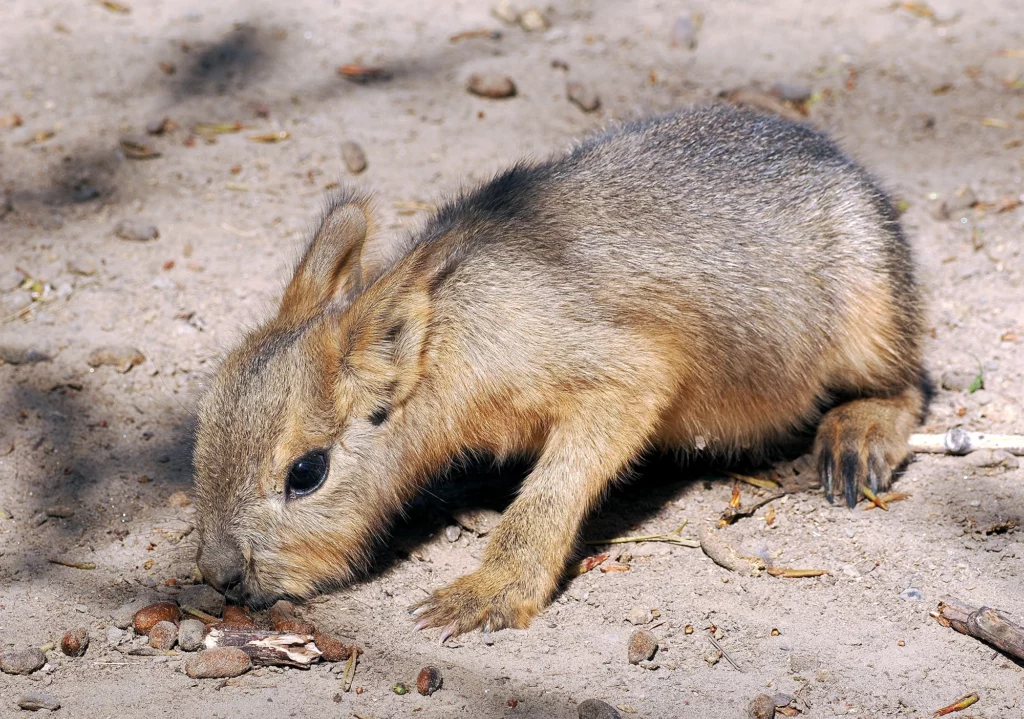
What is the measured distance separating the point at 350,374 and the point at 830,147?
7.93 ft

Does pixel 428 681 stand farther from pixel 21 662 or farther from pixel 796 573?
pixel 796 573

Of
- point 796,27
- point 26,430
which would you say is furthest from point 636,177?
point 796,27

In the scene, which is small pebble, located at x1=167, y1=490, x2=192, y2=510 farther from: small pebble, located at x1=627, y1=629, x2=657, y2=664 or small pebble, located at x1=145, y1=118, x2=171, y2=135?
small pebble, located at x1=145, y1=118, x2=171, y2=135

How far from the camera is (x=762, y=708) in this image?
302 centimetres

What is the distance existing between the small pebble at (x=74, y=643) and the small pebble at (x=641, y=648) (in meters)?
1.65

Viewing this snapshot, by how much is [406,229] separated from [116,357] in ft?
4.66

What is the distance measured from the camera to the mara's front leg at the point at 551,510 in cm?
353

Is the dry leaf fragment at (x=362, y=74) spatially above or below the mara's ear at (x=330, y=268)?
below

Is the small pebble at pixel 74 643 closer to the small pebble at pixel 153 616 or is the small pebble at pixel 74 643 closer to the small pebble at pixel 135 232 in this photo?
the small pebble at pixel 153 616

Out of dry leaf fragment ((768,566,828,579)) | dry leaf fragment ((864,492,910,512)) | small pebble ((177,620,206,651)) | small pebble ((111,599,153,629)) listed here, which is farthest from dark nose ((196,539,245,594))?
dry leaf fragment ((864,492,910,512))

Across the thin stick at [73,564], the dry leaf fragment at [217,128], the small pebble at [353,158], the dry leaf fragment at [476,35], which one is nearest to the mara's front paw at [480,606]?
the thin stick at [73,564]

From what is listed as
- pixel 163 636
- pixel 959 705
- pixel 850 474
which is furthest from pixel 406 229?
pixel 959 705

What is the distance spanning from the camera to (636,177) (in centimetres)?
409

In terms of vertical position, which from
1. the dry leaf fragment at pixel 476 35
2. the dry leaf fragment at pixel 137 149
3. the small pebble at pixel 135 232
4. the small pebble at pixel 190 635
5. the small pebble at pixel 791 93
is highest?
the small pebble at pixel 791 93
